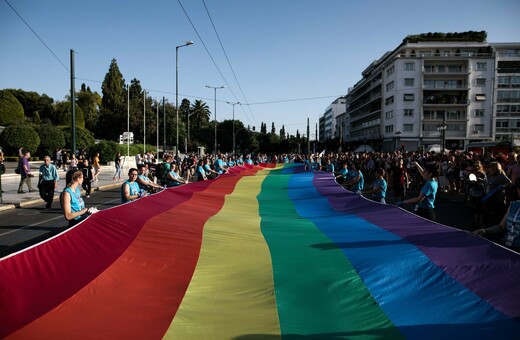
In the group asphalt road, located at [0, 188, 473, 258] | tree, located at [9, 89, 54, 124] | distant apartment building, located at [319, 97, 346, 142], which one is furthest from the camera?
distant apartment building, located at [319, 97, 346, 142]

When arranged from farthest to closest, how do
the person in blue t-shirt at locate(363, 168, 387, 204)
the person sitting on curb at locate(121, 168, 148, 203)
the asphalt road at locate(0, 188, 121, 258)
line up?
the person in blue t-shirt at locate(363, 168, 387, 204)
the asphalt road at locate(0, 188, 121, 258)
the person sitting on curb at locate(121, 168, 148, 203)

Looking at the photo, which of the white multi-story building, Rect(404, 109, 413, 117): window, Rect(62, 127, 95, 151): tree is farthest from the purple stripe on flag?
the white multi-story building

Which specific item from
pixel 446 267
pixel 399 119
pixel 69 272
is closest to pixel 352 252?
pixel 446 267

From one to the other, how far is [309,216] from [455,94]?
7125 cm

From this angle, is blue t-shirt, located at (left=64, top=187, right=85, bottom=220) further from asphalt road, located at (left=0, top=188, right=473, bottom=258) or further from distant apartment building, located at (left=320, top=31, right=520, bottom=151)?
distant apartment building, located at (left=320, top=31, right=520, bottom=151)

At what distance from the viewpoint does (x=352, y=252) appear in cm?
504

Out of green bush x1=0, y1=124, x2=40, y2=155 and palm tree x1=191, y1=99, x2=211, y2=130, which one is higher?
palm tree x1=191, y1=99, x2=211, y2=130

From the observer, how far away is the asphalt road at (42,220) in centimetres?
909

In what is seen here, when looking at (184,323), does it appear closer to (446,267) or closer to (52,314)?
(52,314)

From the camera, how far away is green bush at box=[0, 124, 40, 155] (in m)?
36.2

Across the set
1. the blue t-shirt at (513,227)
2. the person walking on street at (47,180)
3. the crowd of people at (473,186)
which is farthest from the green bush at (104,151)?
the blue t-shirt at (513,227)

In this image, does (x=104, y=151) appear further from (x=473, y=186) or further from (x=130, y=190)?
(x=473, y=186)

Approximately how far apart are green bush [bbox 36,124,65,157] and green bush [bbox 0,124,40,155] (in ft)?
5.10

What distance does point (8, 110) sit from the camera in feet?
178
